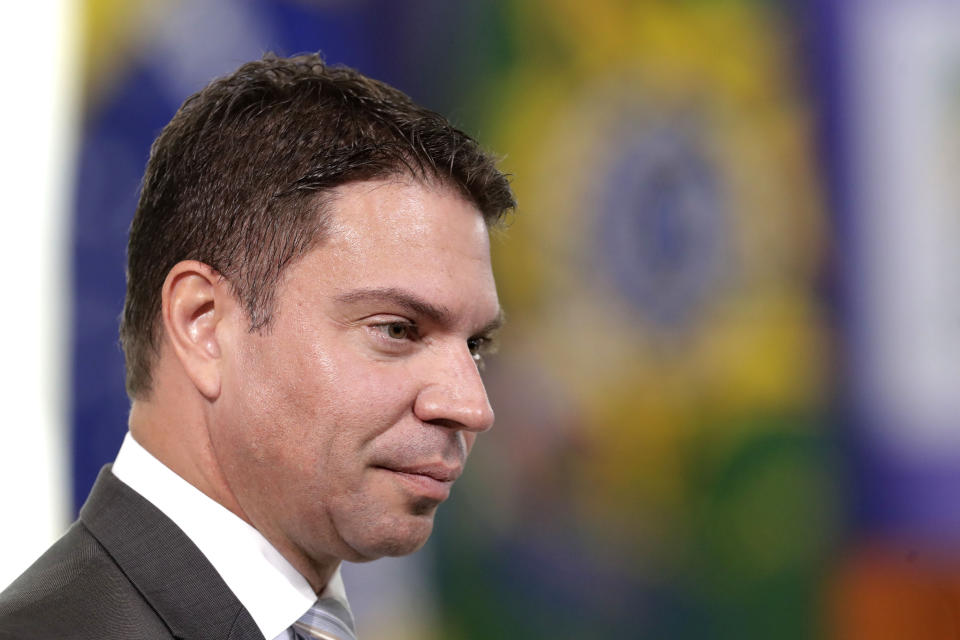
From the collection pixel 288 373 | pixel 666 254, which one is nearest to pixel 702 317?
pixel 666 254

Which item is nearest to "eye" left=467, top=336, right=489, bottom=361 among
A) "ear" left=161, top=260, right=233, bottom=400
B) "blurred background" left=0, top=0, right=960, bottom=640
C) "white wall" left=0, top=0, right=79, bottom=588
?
"ear" left=161, top=260, right=233, bottom=400

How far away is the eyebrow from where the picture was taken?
1318mm

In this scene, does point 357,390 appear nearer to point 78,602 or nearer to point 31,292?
point 78,602

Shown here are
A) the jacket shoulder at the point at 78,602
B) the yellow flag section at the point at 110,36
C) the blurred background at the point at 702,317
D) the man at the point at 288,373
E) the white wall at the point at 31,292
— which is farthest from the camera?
the blurred background at the point at 702,317

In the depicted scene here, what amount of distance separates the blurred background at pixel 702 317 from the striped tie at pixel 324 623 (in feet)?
5.46

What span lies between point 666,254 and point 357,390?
2.29 m

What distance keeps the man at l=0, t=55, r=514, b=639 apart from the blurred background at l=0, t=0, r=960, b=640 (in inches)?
69.4

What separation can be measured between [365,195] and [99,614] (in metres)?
0.57

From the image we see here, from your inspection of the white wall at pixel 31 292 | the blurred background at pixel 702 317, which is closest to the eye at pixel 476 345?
the white wall at pixel 31 292

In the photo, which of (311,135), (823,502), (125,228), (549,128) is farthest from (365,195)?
(823,502)

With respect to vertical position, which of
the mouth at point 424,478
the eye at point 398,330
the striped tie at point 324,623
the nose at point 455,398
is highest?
the eye at point 398,330

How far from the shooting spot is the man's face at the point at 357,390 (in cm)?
132

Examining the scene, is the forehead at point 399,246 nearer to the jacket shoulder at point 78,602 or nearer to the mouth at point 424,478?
the mouth at point 424,478

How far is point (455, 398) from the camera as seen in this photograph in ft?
4.45
